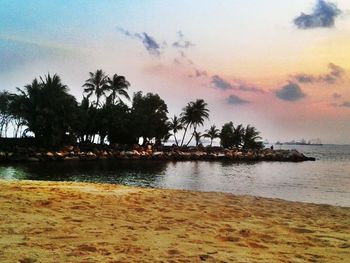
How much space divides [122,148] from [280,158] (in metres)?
37.2

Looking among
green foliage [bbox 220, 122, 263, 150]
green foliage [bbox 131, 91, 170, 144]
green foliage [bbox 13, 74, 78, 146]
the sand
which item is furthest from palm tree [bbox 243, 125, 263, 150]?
the sand

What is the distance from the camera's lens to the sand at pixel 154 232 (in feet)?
18.4

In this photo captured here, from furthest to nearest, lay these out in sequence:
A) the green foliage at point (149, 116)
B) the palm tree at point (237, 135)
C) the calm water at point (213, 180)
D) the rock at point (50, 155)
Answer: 1. the palm tree at point (237, 135)
2. the green foliage at point (149, 116)
3. the rock at point (50, 155)
4. the calm water at point (213, 180)

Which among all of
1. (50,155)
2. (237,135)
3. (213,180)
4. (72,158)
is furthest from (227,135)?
(213,180)

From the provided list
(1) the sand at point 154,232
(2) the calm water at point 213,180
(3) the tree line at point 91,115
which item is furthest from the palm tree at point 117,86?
(1) the sand at point 154,232

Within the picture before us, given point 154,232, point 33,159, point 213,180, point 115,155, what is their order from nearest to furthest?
point 154,232 → point 213,180 → point 33,159 → point 115,155

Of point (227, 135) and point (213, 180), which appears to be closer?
point (213, 180)

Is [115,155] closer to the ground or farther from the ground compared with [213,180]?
farther from the ground

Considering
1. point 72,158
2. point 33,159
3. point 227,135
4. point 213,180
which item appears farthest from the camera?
point 227,135

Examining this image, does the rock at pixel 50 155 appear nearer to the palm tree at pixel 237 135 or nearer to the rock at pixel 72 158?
the rock at pixel 72 158

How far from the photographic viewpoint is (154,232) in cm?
723

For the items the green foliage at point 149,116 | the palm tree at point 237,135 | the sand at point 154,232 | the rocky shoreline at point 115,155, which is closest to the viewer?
the sand at point 154,232

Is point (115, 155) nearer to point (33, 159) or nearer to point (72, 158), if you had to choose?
point (72, 158)

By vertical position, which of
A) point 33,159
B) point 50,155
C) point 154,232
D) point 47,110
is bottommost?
point 33,159
